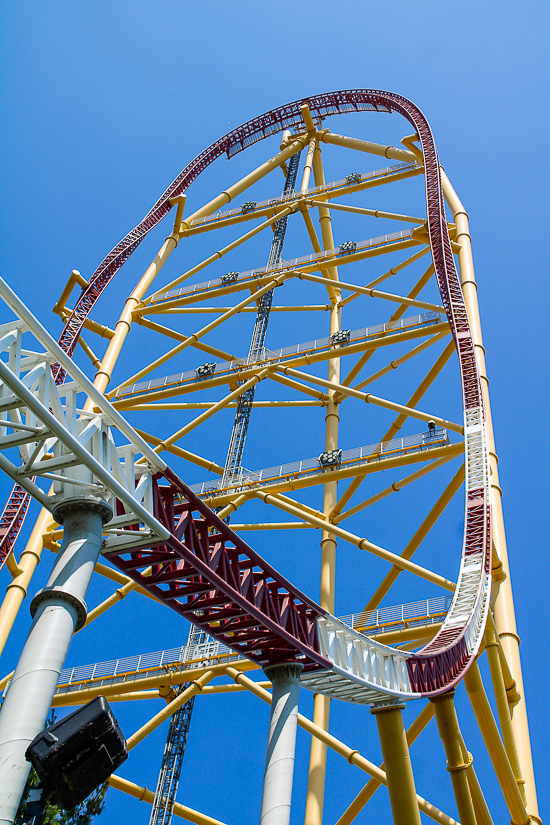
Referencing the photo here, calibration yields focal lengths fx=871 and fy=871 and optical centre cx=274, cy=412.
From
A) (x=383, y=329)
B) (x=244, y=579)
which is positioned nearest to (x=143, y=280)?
(x=383, y=329)

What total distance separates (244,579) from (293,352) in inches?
338

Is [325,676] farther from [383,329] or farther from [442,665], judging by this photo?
[383,329]

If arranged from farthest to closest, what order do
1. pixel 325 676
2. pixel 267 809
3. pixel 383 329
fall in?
1. pixel 383 329
2. pixel 325 676
3. pixel 267 809

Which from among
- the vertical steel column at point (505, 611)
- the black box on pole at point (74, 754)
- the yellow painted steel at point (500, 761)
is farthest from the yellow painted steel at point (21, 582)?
the black box on pole at point (74, 754)

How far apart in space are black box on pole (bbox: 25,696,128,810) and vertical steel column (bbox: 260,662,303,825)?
5.55 metres

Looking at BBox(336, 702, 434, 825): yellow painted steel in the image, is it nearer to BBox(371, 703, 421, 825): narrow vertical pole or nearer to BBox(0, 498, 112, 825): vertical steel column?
BBox(371, 703, 421, 825): narrow vertical pole

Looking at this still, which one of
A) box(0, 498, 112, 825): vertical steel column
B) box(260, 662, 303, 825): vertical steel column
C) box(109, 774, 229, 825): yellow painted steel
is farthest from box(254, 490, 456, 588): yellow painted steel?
box(0, 498, 112, 825): vertical steel column

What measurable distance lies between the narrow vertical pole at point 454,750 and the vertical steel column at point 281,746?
8.90 ft

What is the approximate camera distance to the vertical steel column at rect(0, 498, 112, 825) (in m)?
6.18

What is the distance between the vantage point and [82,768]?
4539 millimetres

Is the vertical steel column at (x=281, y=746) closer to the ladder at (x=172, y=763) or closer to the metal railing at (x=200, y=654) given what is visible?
the metal railing at (x=200, y=654)

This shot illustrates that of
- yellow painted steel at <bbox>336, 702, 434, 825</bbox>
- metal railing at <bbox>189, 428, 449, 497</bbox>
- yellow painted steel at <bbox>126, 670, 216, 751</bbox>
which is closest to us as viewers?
yellow painted steel at <bbox>336, 702, 434, 825</bbox>

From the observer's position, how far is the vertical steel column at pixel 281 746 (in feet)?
31.4

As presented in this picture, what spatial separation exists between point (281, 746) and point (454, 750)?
139 inches
